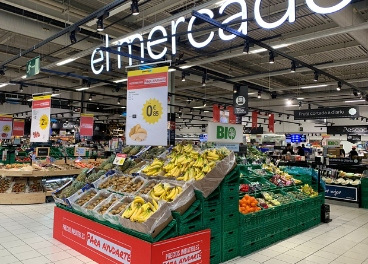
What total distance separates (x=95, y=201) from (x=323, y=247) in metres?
3.99

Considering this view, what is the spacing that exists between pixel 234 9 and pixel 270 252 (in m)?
5.81

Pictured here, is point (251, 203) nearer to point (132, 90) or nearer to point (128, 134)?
point (128, 134)

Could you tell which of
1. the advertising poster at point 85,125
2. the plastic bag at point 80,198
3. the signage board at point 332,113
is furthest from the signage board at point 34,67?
the signage board at point 332,113

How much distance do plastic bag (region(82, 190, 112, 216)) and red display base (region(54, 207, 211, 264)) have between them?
16 cm

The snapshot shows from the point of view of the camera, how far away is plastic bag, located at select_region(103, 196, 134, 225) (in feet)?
12.1

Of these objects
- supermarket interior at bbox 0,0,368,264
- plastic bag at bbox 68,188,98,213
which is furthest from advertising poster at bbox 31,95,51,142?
plastic bag at bbox 68,188,98,213

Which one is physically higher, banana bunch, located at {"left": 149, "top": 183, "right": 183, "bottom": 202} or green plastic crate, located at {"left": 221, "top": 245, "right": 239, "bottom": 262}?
banana bunch, located at {"left": 149, "top": 183, "right": 183, "bottom": 202}

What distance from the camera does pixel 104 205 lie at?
411 cm

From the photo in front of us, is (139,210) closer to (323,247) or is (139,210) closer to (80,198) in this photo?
(80,198)

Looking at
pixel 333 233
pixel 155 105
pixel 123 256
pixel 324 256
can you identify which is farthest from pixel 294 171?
pixel 123 256

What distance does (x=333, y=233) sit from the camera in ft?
19.4

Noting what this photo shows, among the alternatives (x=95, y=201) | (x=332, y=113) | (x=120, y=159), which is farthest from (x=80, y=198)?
(x=332, y=113)

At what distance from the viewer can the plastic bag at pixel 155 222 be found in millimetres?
3289

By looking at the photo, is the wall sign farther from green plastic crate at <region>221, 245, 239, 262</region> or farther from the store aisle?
green plastic crate at <region>221, 245, 239, 262</region>
